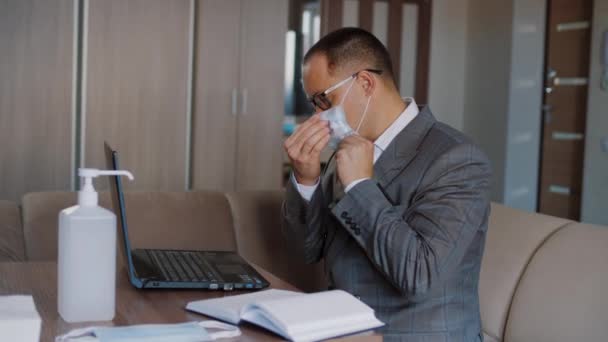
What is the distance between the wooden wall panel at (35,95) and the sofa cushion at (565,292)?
2.35m

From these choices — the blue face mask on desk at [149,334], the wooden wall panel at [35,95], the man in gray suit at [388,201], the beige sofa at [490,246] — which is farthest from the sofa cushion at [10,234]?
the blue face mask on desk at [149,334]

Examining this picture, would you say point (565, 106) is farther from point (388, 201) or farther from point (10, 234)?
point (388, 201)

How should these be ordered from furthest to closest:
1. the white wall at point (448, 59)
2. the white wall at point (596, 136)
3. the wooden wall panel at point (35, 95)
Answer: the white wall at point (448, 59)
the white wall at point (596, 136)
the wooden wall panel at point (35, 95)

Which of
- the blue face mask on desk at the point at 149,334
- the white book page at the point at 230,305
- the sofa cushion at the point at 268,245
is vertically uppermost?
the blue face mask on desk at the point at 149,334

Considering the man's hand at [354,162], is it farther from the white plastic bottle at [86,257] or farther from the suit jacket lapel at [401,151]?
A: the white plastic bottle at [86,257]

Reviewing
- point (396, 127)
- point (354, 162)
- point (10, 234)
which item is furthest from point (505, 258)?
point (10, 234)

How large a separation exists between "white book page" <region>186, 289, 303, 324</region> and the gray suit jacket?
0.22 meters

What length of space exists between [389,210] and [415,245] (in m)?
0.08

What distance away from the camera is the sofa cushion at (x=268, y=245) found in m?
2.55

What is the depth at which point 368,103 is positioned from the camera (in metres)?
1.78

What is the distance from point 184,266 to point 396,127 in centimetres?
57

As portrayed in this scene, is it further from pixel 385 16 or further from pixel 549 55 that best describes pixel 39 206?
pixel 549 55

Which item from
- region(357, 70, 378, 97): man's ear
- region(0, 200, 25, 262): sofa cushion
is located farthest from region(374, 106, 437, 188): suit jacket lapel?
region(0, 200, 25, 262): sofa cushion

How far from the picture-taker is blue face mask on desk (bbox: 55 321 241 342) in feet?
3.37
